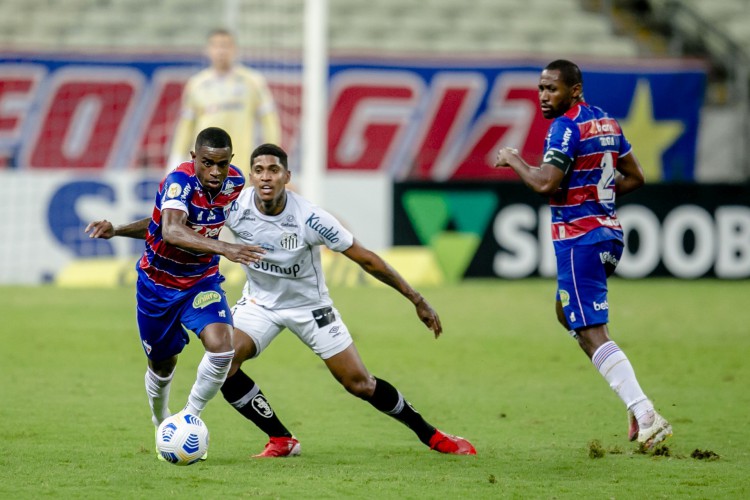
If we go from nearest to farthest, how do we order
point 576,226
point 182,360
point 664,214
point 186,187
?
point 186,187
point 576,226
point 182,360
point 664,214

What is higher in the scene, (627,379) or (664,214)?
(664,214)

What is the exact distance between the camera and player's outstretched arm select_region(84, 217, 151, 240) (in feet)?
23.0

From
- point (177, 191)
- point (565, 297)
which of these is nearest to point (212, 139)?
point (177, 191)

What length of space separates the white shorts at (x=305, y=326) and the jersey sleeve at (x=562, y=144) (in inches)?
62.1

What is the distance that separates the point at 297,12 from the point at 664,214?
6.64 m

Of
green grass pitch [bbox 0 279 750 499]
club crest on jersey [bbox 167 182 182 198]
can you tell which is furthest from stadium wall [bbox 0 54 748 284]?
club crest on jersey [bbox 167 182 182 198]

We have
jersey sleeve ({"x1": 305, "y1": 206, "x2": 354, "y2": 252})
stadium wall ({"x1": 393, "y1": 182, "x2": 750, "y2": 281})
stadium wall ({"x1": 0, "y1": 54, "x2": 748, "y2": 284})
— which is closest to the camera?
jersey sleeve ({"x1": 305, "y1": 206, "x2": 354, "y2": 252})

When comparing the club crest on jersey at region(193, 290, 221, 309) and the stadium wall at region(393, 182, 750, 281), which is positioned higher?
the stadium wall at region(393, 182, 750, 281)

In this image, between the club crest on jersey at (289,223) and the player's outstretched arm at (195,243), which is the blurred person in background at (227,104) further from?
the player's outstretched arm at (195,243)

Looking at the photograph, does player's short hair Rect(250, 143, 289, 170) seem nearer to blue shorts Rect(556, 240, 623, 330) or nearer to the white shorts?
the white shorts

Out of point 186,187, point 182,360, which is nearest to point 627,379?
point 186,187

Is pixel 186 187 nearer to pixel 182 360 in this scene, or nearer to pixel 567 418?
pixel 567 418

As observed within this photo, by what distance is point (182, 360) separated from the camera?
35.8 ft

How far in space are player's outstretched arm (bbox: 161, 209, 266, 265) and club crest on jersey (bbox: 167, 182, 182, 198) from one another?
0.10 m
